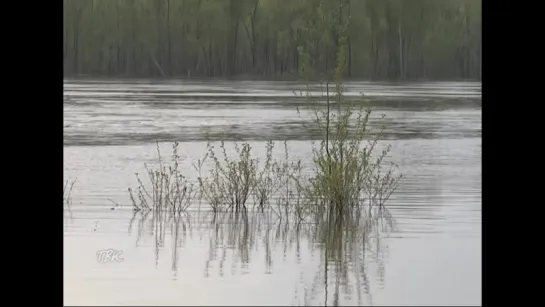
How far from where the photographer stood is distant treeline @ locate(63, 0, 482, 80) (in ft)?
143

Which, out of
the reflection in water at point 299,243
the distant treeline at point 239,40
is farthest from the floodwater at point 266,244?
the distant treeline at point 239,40

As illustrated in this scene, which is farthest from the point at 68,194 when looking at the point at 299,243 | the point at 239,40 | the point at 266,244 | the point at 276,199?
the point at 239,40

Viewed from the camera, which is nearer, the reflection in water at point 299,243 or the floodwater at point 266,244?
the floodwater at point 266,244

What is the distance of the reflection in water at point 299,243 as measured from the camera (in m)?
9.16

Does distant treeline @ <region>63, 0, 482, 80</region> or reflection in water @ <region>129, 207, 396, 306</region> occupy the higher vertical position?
distant treeline @ <region>63, 0, 482, 80</region>

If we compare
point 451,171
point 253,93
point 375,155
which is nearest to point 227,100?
point 253,93

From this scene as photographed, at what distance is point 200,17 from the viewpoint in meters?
45.2

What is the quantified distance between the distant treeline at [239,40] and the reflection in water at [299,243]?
3021cm

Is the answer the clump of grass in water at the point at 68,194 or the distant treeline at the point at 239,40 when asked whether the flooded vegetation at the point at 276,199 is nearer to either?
the clump of grass in water at the point at 68,194

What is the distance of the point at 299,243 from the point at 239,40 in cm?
3401

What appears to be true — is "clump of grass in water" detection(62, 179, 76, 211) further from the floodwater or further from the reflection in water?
the reflection in water

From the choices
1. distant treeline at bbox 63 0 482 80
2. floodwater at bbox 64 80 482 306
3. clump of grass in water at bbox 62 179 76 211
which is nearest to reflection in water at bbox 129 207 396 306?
floodwater at bbox 64 80 482 306

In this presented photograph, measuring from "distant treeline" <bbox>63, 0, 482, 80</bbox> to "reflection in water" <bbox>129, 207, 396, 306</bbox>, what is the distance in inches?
1189

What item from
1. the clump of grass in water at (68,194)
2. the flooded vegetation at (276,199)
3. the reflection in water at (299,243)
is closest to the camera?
the reflection in water at (299,243)
